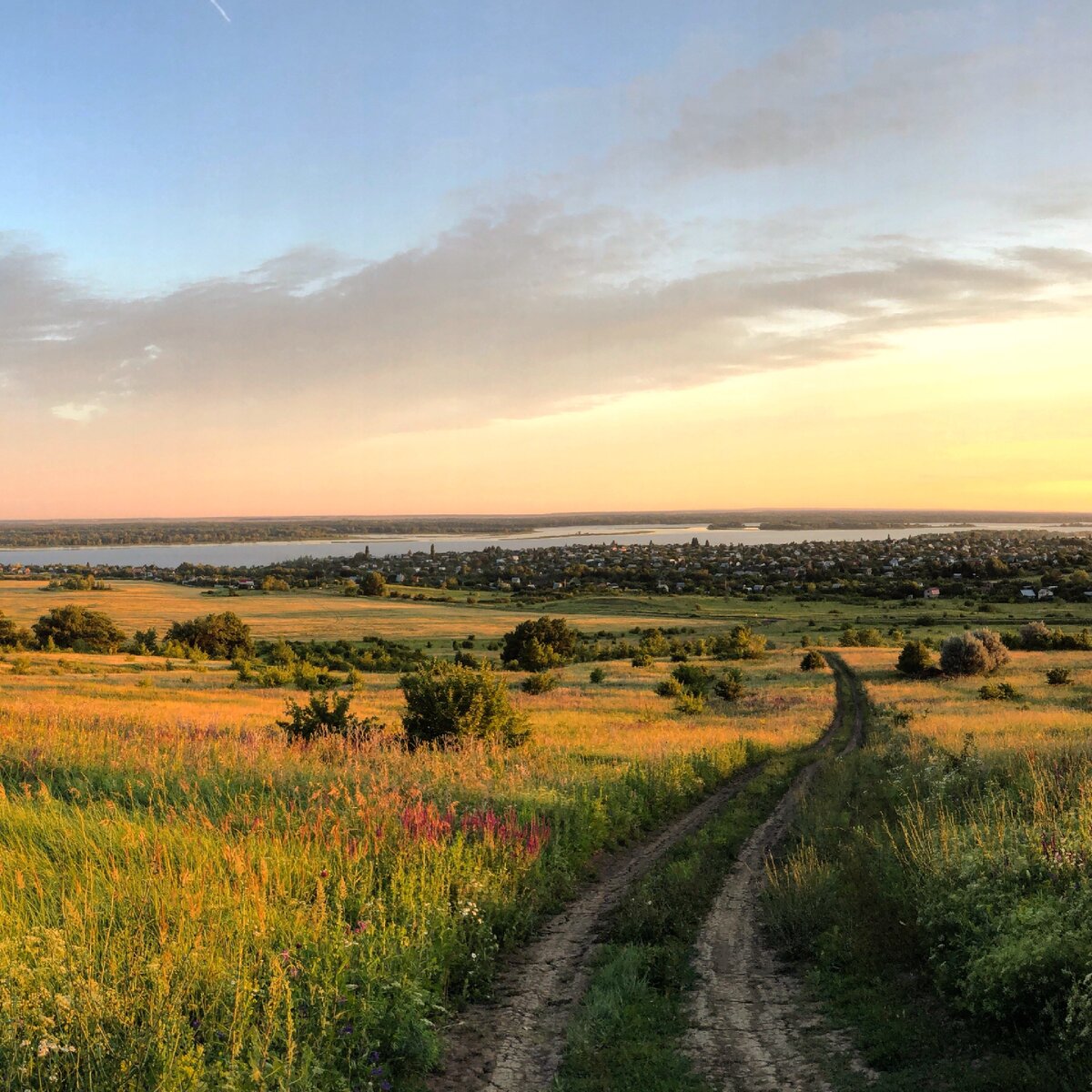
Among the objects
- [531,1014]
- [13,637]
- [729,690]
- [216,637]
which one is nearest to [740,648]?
[729,690]

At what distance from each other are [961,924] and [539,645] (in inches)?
1921

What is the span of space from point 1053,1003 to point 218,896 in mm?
6205

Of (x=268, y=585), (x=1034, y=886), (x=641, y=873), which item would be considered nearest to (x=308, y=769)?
(x=641, y=873)

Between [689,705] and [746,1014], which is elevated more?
[746,1014]

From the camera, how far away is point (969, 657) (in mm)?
44625

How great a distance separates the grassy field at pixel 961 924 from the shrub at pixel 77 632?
7286 centimetres

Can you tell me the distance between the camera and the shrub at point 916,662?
1778 inches

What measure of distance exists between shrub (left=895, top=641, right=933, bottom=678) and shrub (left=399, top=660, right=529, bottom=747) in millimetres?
33746

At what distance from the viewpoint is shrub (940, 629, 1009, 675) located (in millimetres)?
44594

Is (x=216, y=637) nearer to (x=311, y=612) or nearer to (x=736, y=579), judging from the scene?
(x=311, y=612)

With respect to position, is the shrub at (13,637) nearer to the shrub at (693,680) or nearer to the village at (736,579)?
the shrub at (693,680)

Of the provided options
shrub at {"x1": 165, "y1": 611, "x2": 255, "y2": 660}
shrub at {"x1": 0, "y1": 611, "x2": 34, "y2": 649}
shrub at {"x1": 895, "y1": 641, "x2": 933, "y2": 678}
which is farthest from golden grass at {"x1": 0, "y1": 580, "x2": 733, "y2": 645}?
shrub at {"x1": 895, "y1": 641, "x2": 933, "y2": 678}

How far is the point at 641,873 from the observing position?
10.5 metres

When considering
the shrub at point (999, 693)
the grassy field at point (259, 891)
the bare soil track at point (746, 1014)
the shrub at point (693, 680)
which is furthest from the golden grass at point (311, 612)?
the bare soil track at point (746, 1014)
